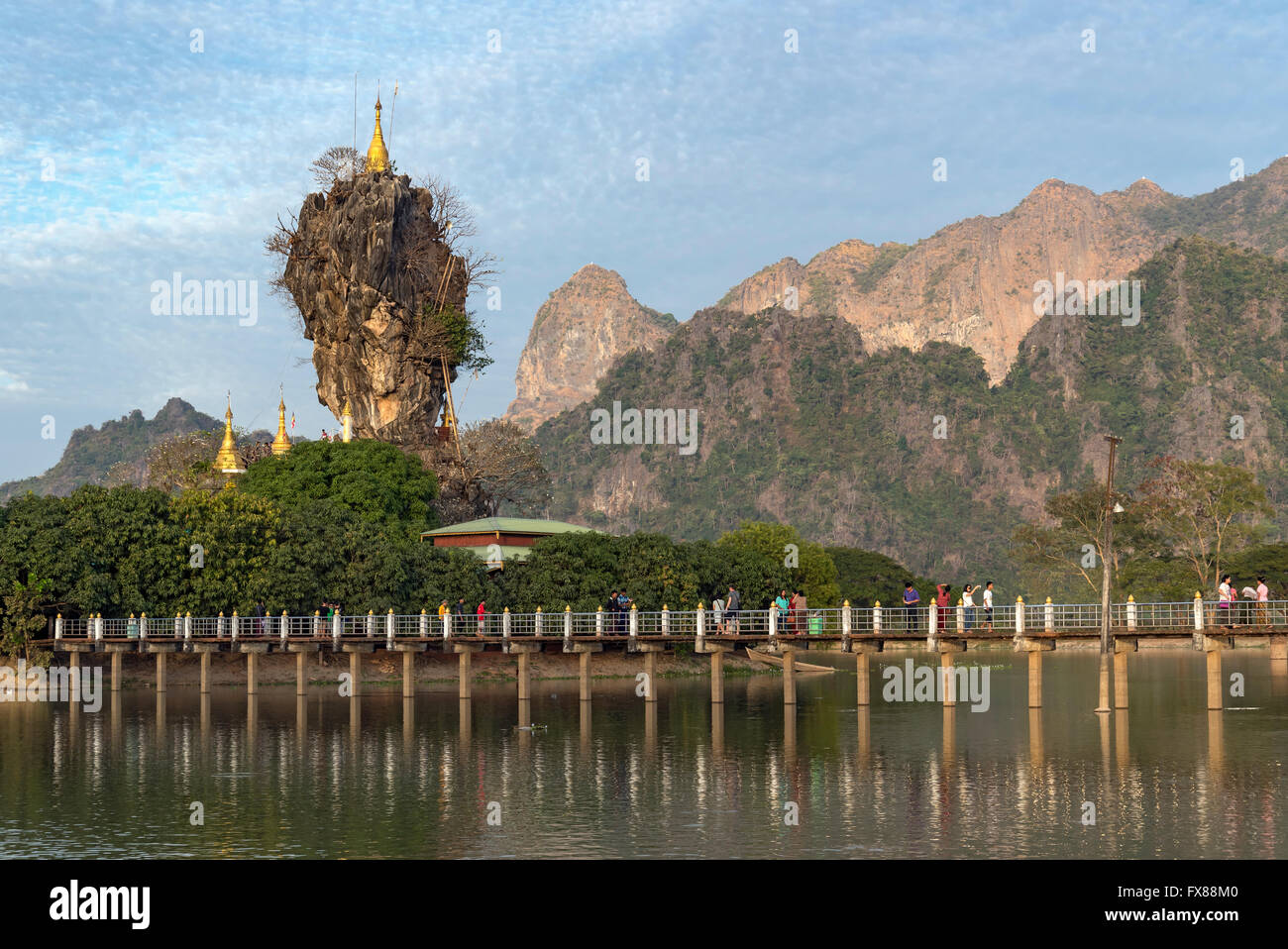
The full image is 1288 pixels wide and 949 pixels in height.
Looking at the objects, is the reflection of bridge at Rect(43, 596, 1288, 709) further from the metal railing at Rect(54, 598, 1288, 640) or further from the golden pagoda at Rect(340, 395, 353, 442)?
the golden pagoda at Rect(340, 395, 353, 442)

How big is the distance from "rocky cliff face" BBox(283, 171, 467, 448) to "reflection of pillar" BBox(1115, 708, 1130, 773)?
68617 millimetres

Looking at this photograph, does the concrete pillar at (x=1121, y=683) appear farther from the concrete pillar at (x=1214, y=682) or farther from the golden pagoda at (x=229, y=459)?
the golden pagoda at (x=229, y=459)

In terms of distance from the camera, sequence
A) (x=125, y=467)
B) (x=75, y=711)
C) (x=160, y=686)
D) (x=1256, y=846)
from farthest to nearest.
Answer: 1. (x=125, y=467)
2. (x=160, y=686)
3. (x=75, y=711)
4. (x=1256, y=846)

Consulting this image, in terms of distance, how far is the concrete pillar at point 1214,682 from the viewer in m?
56.5

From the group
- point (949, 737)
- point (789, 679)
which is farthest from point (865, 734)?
point (789, 679)

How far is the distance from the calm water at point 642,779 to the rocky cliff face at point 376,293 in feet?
165

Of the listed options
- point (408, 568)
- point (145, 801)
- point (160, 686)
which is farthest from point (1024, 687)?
point (145, 801)

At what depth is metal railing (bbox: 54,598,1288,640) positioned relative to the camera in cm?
5231

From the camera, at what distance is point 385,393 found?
11569cm

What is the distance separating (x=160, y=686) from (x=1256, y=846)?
174 feet

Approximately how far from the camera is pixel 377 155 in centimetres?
11875

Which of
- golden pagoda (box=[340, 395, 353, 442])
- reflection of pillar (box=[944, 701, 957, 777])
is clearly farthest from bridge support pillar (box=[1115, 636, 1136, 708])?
golden pagoda (box=[340, 395, 353, 442])

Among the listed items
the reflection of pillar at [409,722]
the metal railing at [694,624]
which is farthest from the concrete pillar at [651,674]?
the reflection of pillar at [409,722]
